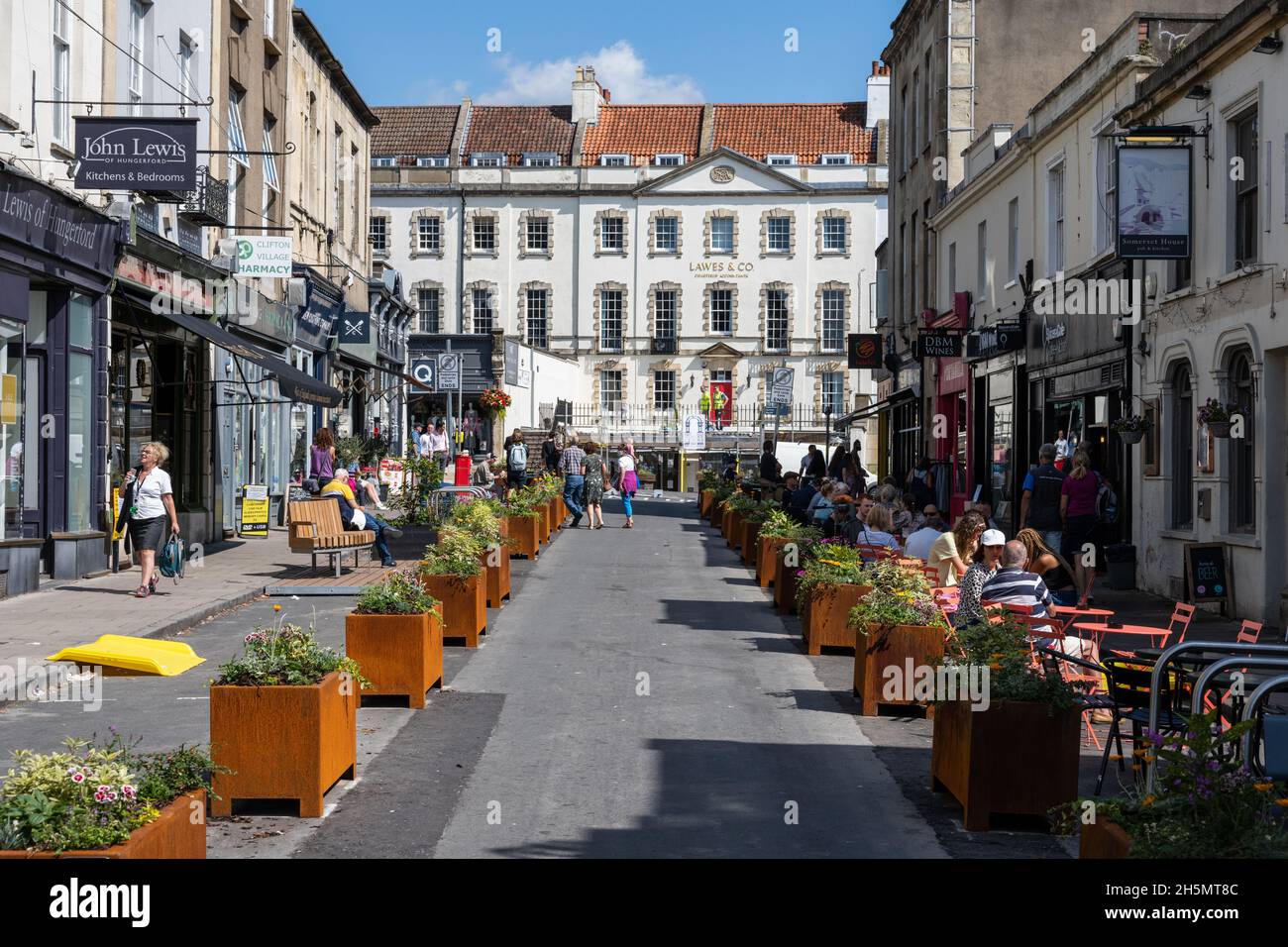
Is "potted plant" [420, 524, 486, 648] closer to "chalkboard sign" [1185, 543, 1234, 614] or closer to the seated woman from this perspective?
the seated woman

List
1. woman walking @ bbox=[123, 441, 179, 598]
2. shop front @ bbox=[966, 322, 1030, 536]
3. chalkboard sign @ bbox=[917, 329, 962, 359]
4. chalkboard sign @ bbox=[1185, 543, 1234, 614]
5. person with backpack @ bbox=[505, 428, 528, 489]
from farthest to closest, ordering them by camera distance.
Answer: person with backpack @ bbox=[505, 428, 528, 489], chalkboard sign @ bbox=[917, 329, 962, 359], shop front @ bbox=[966, 322, 1030, 536], woman walking @ bbox=[123, 441, 179, 598], chalkboard sign @ bbox=[1185, 543, 1234, 614]

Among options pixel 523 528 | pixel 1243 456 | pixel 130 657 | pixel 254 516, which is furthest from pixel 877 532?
pixel 254 516

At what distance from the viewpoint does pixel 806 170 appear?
6988 centimetres

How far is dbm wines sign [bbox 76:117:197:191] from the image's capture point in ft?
57.1

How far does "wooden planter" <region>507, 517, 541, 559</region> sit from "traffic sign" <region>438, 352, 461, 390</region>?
65.8 feet

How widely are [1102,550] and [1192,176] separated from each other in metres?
5.08

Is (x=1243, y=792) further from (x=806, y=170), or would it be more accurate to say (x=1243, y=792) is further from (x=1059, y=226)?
(x=806, y=170)

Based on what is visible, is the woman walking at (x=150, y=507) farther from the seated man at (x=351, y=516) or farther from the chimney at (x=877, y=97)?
the chimney at (x=877, y=97)

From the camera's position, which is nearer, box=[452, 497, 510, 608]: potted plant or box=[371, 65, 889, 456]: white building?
box=[452, 497, 510, 608]: potted plant

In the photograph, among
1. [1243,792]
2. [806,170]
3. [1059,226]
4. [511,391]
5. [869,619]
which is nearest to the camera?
[1243,792]

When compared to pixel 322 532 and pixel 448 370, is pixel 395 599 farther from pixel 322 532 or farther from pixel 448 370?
pixel 448 370

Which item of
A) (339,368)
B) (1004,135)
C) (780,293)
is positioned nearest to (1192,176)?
(1004,135)

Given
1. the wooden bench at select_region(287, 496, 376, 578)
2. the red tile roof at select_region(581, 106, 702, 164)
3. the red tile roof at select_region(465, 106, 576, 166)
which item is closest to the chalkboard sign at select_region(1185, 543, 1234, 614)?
the wooden bench at select_region(287, 496, 376, 578)

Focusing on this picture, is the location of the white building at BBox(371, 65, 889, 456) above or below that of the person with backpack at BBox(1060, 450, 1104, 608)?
above
